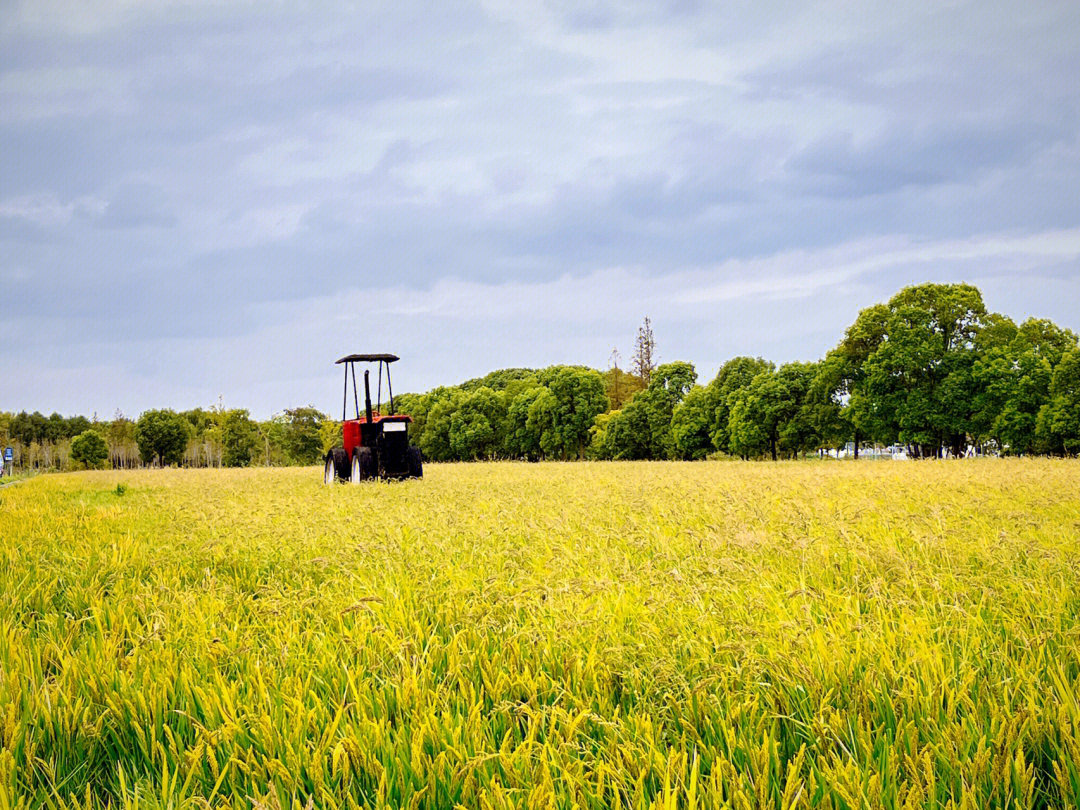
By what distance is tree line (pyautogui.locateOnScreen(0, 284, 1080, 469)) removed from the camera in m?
41.1

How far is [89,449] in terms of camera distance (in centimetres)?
9512

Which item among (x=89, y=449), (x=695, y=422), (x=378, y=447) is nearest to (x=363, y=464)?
(x=378, y=447)

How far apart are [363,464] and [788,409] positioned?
142 ft

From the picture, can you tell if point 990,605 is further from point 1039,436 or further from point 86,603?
point 1039,436

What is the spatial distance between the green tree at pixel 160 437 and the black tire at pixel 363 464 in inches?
3413

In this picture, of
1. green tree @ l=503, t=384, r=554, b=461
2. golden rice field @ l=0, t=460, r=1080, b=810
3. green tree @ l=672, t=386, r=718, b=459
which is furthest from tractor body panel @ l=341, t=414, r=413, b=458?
green tree @ l=503, t=384, r=554, b=461

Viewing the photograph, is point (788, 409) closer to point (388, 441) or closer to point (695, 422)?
point (695, 422)

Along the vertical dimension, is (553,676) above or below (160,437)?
below

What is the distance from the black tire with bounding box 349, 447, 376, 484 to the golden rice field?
11288 mm

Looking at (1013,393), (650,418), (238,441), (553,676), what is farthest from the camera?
(238,441)

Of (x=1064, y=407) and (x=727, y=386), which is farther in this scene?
(x=727, y=386)

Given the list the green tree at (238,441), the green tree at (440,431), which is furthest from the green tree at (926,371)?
the green tree at (238,441)

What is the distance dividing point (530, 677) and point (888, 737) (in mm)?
1386

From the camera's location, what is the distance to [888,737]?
7.57ft
